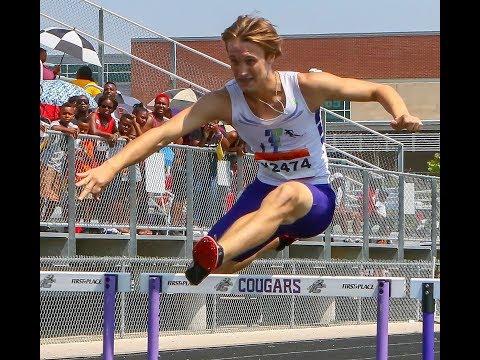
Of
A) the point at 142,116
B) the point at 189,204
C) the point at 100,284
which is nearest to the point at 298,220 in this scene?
the point at 100,284

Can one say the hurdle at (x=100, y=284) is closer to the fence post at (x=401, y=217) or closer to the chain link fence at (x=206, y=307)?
the chain link fence at (x=206, y=307)

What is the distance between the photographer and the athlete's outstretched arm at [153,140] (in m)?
6.94

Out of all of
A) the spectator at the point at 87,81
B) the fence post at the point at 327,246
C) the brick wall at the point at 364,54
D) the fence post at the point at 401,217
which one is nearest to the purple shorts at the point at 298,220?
the spectator at the point at 87,81

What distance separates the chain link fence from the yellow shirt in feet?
8.64

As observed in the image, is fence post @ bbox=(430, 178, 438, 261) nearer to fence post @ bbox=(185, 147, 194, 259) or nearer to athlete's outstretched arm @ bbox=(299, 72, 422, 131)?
fence post @ bbox=(185, 147, 194, 259)

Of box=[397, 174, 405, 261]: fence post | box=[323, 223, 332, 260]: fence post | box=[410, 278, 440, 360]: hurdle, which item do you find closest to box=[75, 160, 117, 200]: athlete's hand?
box=[410, 278, 440, 360]: hurdle

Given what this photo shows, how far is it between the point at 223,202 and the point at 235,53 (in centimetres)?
789

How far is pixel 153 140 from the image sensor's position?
24.2 ft

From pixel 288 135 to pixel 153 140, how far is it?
0.83 m

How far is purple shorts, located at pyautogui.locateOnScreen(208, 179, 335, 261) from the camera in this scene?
25.0ft

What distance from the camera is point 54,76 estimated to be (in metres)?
15.2

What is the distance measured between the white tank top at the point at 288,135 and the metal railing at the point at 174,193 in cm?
511

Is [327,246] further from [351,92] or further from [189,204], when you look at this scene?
[351,92]
